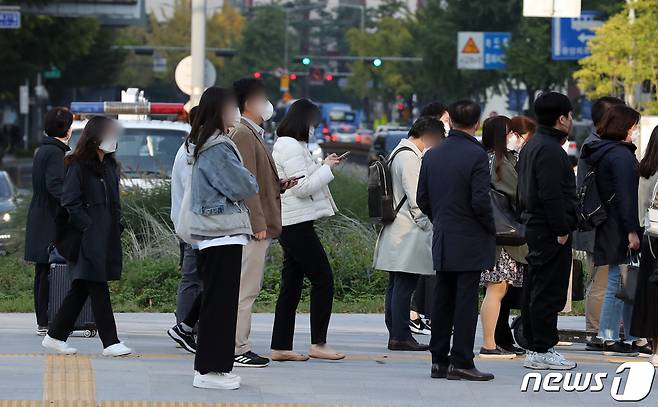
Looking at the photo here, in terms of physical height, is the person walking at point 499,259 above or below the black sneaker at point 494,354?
above

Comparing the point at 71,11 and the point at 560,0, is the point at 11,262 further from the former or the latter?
the point at 71,11

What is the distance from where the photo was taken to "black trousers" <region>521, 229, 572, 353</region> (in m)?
9.22

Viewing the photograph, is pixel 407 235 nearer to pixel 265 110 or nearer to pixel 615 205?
pixel 615 205

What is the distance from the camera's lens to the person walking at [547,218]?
29.8ft

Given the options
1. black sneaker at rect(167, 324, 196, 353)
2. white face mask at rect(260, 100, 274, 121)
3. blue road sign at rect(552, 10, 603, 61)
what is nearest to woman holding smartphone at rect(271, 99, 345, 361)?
white face mask at rect(260, 100, 274, 121)

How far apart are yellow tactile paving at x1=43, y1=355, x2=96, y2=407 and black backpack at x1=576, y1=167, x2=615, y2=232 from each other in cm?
359

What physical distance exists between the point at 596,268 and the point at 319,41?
158 meters

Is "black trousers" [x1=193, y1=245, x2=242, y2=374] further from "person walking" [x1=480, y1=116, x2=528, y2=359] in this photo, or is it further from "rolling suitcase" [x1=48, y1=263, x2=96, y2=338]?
"rolling suitcase" [x1=48, y1=263, x2=96, y2=338]

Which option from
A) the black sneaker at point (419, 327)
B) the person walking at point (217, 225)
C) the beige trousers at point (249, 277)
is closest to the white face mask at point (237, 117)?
the person walking at point (217, 225)

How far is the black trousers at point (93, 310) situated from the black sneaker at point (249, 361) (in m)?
0.94

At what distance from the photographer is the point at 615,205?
34.0 ft

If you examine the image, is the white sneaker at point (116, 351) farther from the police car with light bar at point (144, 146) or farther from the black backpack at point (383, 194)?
the police car with light bar at point (144, 146)

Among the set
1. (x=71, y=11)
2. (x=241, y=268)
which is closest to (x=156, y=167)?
(x=241, y=268)

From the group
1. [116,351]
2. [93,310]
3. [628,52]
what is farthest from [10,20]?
[116,351]
